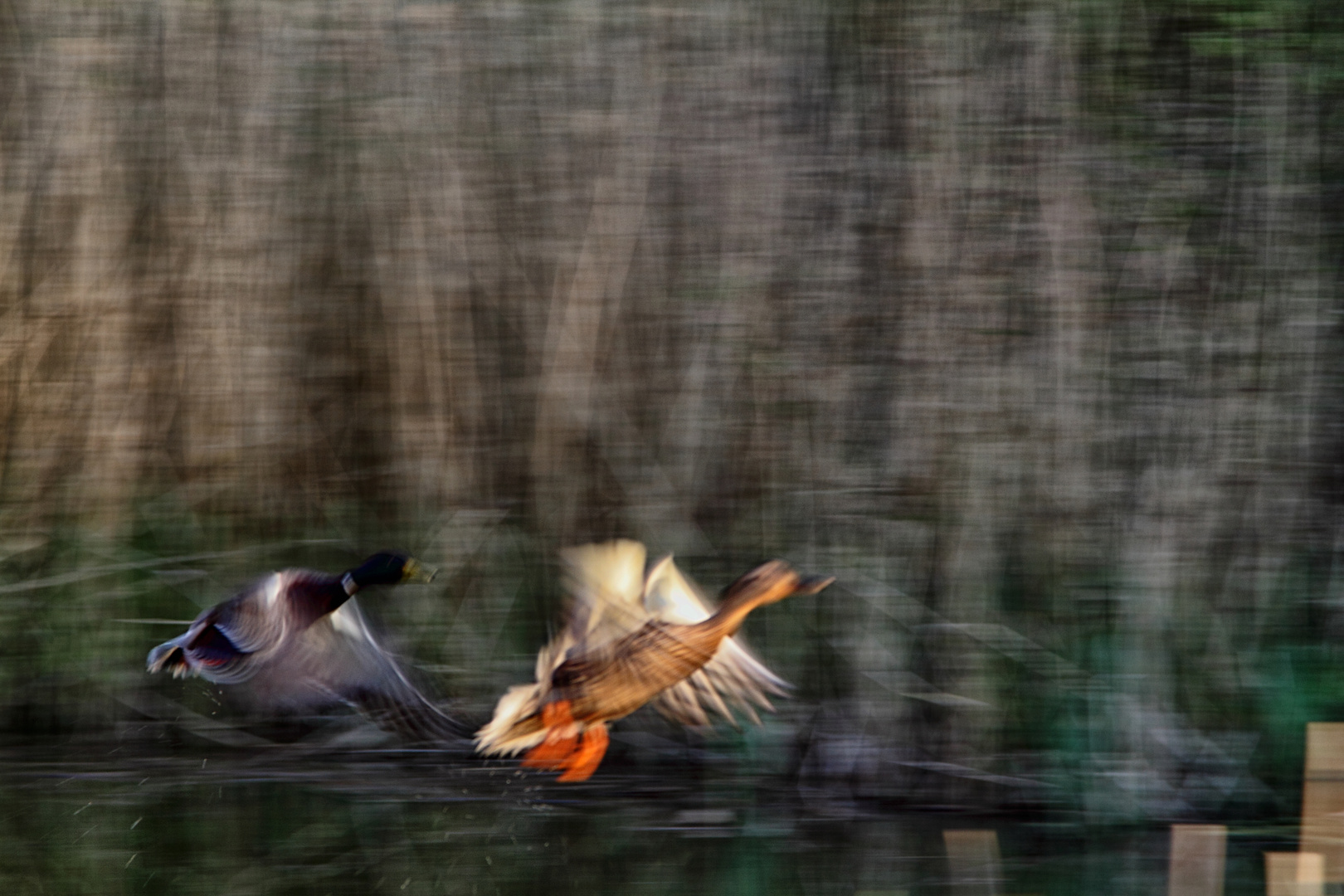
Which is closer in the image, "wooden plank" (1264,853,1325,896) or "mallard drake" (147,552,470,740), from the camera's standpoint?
"wooden plank" (1264,853,1325,896)

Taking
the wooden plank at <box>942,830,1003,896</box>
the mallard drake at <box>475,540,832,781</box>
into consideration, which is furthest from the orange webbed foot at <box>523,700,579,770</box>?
the wooden plank at <box>942,830,1003,896</box>

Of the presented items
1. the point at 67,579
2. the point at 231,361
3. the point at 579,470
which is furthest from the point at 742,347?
the point at 67,579

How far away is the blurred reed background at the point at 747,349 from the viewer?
142cm

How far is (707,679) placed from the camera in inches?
58.0

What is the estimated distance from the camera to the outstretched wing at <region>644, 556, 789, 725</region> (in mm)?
1451

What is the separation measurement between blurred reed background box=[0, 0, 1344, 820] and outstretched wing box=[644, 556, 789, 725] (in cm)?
3

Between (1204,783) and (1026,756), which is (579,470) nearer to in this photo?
(1026,756)

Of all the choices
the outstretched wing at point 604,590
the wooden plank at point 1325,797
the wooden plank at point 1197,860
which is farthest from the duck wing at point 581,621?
the wooden plank at point 1325,797

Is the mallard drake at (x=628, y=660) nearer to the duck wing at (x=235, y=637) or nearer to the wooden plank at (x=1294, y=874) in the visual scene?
the duck wing at (x=235, y=637)

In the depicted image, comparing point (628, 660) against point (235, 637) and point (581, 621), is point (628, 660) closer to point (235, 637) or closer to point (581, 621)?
point (581, 621)

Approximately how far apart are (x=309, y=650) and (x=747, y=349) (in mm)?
662

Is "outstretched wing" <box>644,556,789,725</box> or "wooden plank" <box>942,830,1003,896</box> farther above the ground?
"outstretched wing" <box>644,556,789,725</box>

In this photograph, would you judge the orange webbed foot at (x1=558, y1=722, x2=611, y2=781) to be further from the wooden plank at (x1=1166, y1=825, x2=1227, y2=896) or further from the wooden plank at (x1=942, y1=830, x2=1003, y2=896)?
the wooden plank at (x1=1166, y1=825, x2=1227, y2=896)

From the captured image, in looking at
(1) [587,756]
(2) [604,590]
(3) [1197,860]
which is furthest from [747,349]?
(3) [1197,860]
